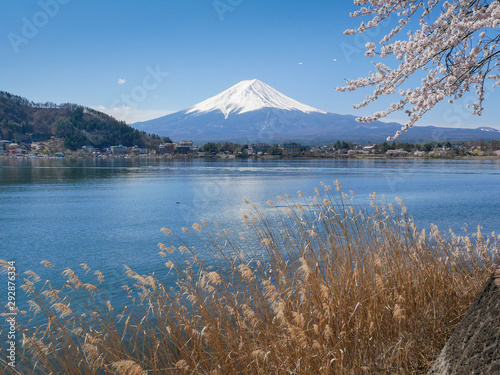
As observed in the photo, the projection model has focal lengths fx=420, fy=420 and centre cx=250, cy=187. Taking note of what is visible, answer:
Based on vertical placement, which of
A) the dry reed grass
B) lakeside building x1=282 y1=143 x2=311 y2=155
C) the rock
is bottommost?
the dry reed grass

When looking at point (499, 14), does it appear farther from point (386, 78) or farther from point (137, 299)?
point (137, 299)

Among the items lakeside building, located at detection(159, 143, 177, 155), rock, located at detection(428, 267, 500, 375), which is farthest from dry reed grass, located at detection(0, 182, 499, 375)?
lakeside building, located at detection(159, 143, 177, 155)

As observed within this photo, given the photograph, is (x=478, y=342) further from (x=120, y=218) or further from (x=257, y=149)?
(x=257, y=149)

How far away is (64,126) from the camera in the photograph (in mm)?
147000

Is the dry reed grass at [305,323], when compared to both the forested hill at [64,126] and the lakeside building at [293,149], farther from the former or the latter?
the forested hill at [64,126]

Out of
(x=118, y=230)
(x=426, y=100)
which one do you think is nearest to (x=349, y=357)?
(x=426, y=100)

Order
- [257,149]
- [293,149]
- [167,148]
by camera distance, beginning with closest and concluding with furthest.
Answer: [293,149] < [257,149] < [167,148]

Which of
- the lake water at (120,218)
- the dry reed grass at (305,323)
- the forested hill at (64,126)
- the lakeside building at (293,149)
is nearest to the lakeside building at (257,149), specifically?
the lakeside building at (293,149)

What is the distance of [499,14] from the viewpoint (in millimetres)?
4137

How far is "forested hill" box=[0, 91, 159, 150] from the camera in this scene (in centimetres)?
14125

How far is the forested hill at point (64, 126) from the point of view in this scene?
141 m

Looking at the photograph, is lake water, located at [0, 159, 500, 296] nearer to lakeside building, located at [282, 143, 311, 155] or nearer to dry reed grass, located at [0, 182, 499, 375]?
dry reed grass, located at [0, 182, 499, 375]

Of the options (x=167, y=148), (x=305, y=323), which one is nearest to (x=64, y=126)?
(x=167, y=148)

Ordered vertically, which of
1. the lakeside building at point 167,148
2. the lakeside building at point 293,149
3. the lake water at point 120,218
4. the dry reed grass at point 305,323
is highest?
the lakeside building at point 167,148
